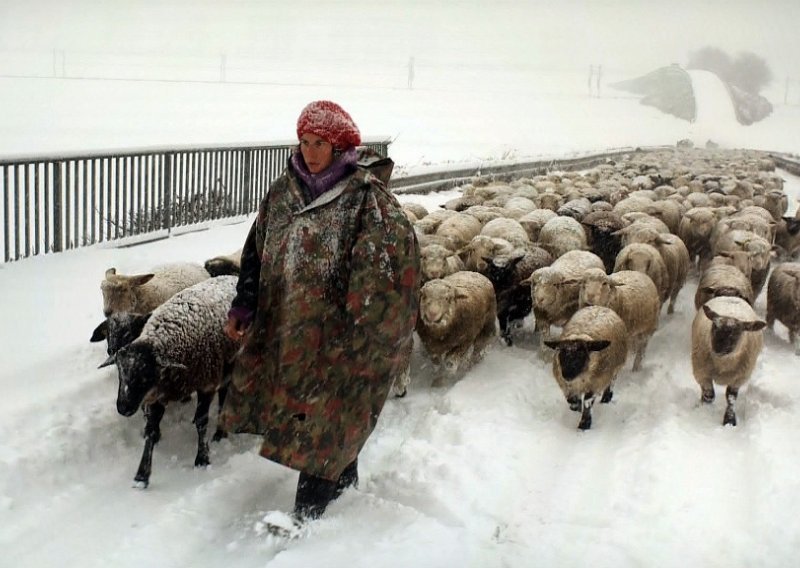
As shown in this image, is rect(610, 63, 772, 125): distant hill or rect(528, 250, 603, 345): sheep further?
rect(610, 63, 772, 125): distant hill

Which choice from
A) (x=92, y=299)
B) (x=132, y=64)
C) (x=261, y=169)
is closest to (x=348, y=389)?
(x=92, y=299)

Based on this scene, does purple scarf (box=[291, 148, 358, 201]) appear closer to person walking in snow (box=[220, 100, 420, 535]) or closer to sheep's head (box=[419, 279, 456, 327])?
person walking in snow (box=[220, 100, 420, 535])

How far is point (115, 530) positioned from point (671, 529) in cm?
304

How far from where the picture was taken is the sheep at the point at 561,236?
936 centimetres

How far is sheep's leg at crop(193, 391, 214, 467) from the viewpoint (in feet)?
16.2

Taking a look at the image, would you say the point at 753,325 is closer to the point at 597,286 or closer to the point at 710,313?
the point at 710,313

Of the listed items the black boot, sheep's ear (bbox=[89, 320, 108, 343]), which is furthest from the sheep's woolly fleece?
the black boot

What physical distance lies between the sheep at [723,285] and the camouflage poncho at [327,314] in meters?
4.92

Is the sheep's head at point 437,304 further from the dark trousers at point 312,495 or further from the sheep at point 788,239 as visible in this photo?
the sheep at point 788,239

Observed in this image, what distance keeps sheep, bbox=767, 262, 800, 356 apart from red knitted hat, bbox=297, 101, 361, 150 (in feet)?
20.4

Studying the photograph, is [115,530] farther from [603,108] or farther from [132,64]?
[603,108]

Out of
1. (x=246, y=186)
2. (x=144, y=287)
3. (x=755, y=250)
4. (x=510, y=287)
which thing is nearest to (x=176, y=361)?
(x=144, y=287)

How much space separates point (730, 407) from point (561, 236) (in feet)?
12.4

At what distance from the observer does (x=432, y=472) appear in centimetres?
486
